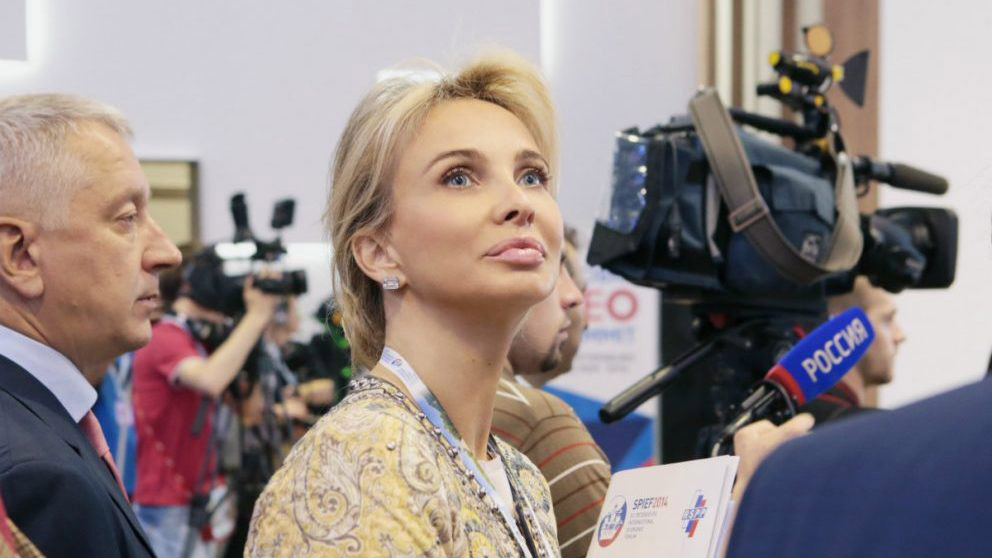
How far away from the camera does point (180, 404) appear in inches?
170

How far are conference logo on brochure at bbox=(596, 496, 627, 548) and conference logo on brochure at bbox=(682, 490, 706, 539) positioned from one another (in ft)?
0.32

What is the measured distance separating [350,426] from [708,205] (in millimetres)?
1210

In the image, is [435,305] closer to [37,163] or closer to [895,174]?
[37,163]

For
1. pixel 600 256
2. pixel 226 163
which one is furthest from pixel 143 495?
pixel 600 256

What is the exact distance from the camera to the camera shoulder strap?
2.23 metres

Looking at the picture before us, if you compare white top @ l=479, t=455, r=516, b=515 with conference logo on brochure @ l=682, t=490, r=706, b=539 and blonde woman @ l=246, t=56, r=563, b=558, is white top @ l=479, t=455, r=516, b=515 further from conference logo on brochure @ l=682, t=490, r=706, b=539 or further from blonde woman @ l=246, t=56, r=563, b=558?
conference logo on brochure @ l=682, t=490, r=706, b=539

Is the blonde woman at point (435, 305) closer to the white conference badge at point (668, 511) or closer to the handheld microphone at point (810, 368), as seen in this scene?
the white conference badge at point (668, 511)

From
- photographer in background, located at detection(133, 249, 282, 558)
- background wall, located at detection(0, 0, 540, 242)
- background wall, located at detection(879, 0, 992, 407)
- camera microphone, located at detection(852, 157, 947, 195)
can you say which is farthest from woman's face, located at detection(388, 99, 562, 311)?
background wall, located at detection(0, 0, 540, 242)

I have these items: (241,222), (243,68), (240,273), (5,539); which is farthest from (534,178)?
(243,68)

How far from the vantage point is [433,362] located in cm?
137

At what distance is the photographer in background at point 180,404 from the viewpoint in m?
4.22

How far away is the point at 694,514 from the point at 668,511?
4cm

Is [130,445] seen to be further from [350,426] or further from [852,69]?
[350,426]

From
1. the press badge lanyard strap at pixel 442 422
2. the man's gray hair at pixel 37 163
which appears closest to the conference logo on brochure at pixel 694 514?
the press badge lanyard strap at pixel 442 422
